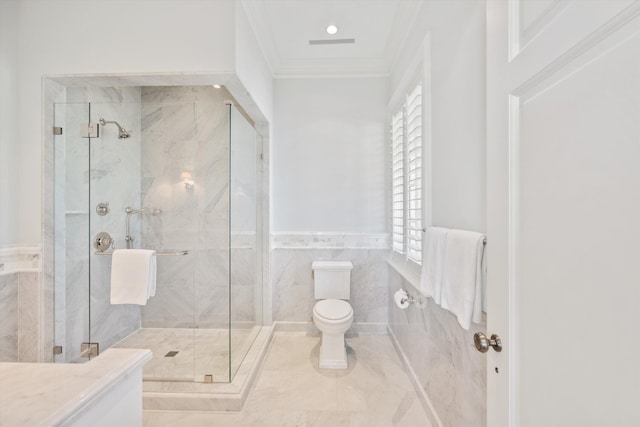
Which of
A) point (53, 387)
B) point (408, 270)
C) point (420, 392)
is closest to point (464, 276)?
point (408, 270)

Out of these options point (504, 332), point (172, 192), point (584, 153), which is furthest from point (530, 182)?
point (172, 192)

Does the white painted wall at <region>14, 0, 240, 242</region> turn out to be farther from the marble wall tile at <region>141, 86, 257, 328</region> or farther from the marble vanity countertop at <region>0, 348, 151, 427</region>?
the marble vanity countertop at <region>0, 348, 151, 427</region>

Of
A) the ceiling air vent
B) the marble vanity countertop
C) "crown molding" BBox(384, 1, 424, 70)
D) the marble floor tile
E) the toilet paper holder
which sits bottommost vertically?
the marble floor tile

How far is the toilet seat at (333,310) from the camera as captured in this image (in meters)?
2.25

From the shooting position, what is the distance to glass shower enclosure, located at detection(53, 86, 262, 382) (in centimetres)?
203

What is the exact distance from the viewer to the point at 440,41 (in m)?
1.60

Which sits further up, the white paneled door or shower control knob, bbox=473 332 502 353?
the white paneled door

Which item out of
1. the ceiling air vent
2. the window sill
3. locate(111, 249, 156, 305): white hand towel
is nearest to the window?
the window sill

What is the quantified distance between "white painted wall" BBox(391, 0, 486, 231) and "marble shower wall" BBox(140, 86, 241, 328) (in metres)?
1.49

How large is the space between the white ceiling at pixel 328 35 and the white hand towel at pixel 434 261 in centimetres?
160

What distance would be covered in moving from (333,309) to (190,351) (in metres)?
1.19

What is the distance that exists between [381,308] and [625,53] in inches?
110

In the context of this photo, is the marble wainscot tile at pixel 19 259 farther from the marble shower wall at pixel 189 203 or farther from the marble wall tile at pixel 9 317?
the marble shower wall at pixel 189 203

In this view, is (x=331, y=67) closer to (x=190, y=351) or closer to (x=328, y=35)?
(x=328, y=35)
